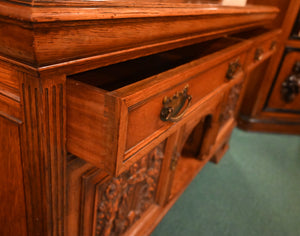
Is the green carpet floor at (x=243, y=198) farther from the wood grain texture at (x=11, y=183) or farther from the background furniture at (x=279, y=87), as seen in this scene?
the wood grain texture at (x=11, y=183)

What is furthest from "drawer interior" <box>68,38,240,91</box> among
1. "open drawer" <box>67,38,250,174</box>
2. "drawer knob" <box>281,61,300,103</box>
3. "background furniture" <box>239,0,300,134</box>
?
"drawer knob" <box>281,61,300,103</box>

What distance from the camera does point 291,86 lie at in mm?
1680

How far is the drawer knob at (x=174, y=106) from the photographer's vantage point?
0.43m

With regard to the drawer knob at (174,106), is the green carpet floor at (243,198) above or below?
below

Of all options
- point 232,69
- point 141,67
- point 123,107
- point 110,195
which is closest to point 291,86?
point 232,69

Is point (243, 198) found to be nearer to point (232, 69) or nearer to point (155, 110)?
point (232, 69)

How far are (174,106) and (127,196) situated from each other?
33 cm

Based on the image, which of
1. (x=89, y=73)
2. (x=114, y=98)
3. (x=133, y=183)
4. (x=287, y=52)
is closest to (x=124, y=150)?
(x=114, y=98)

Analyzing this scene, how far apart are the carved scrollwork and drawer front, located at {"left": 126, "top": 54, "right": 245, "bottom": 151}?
0.61 feet

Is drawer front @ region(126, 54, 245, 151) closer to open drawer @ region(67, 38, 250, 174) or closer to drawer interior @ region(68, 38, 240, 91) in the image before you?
open drawer @ region(67, 38, 250, 174)

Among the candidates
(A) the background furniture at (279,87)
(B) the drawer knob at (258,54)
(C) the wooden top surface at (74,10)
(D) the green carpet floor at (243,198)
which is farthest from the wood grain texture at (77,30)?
(A) the background furniture at (279,87)

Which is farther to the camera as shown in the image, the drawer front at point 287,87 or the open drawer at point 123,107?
the drawer front at point 287,87

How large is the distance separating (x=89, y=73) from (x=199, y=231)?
0.75 meters

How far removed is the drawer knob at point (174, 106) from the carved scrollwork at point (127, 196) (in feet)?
0.67
